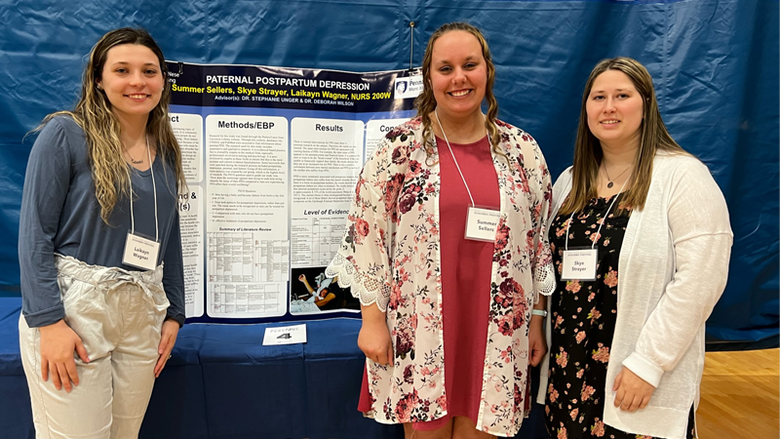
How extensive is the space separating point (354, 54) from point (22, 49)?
4.73ft

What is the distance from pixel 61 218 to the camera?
1.19 metres

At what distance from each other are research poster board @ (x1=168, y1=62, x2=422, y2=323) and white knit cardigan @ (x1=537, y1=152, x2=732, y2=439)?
1.12 metres

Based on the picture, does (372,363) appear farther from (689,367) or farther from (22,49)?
(22,49)

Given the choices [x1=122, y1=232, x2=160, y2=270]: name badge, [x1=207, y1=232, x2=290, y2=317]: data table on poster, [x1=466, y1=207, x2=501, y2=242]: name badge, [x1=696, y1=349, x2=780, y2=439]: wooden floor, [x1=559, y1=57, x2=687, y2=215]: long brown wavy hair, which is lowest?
[x1=696, y1=349, x2=780, y2=439]: wooden floor

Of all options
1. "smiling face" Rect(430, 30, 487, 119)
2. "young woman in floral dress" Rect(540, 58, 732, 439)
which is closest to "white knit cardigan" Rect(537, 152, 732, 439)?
"young woman in floral dress" Rect(540, 58, 732, 439)

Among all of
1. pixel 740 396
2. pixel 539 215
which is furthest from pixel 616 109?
pixel 740 396

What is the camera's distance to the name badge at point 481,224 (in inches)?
47.6

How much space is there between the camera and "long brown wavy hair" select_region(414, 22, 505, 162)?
124 centimetres

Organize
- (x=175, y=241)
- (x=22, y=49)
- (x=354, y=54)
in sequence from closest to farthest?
(x=175, y=241) < (x=22, y=49) < (x=354, y=54)

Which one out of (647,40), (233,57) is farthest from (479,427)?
(647,40)

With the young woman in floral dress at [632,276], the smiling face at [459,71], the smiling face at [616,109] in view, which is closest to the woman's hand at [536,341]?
the young woman in floral dress at [632,276]

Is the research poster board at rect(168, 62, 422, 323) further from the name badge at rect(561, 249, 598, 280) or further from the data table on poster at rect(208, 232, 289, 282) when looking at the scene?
the name badge at rect(561, 249, 598, 280)

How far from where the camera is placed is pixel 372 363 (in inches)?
52.2

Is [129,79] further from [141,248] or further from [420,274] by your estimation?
[420,274]
